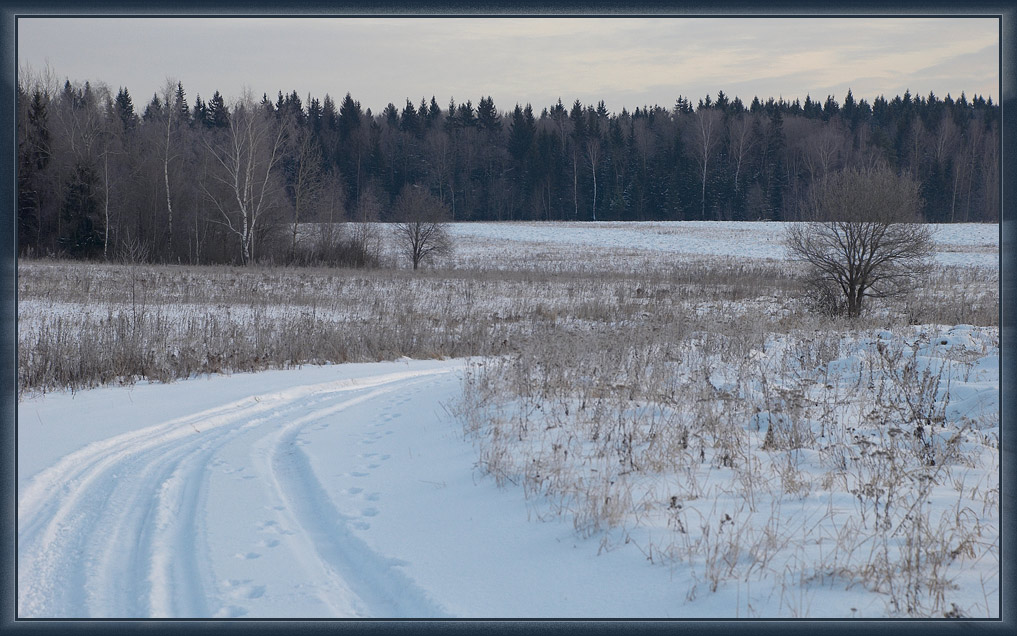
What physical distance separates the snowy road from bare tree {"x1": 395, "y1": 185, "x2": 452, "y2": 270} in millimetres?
→ 32934

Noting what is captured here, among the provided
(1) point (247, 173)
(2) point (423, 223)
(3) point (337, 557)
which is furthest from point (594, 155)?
(3) point (337, 557)

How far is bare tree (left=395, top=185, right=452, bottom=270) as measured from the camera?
3966 centimetres

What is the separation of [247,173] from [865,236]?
3202 centimetres

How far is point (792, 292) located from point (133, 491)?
23.6 m

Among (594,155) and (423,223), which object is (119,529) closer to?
(423,223)

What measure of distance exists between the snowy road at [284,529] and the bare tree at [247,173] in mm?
32566

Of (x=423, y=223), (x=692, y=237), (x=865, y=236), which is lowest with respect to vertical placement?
(x=865, y=236)

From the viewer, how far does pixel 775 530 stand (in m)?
3.83

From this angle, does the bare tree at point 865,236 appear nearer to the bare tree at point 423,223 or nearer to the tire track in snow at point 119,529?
the tire track in snow at point 119,529

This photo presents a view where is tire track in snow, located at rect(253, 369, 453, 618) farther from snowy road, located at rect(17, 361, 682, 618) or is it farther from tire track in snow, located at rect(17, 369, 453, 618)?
tire track in snow, located at rect(17, 369, 453, 618)

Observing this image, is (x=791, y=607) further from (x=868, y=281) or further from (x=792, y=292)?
(x=792, y=292)

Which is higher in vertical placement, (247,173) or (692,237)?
(247,173)

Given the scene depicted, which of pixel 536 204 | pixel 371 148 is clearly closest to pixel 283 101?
pixel 371 148

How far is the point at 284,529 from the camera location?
4.44m
